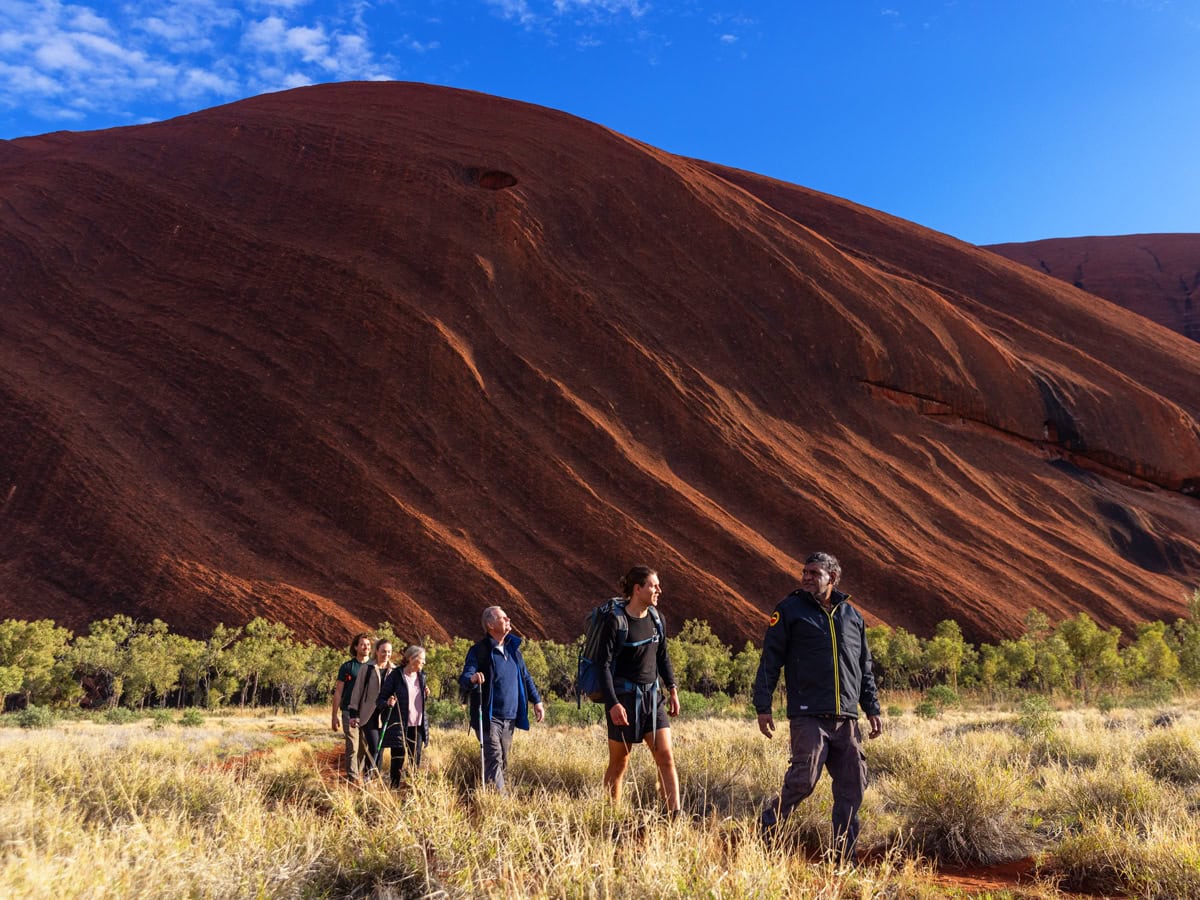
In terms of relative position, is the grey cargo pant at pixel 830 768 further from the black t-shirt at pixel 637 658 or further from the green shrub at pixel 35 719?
the green shrub at pixel 35 719

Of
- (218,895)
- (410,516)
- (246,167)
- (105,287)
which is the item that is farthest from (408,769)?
(246,167)

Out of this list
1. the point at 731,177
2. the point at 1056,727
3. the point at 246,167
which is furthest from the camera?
the point at 731,177

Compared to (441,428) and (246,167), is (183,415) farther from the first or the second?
(246,167)

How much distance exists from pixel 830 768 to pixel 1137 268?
106 metres

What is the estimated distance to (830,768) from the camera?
4.66 meters

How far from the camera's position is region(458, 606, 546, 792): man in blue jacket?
19.4 feet

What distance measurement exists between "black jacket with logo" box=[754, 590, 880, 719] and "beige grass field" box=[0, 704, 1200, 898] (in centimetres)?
73

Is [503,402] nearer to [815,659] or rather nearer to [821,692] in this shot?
[815,659]

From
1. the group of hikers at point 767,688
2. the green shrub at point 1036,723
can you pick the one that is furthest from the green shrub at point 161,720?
the green shrub at point 1036,723

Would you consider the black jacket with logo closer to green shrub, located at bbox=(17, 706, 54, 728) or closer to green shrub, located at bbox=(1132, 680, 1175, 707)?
green shrub, located at bbox=(1132, 680, 1175, 707)

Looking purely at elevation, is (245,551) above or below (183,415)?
below

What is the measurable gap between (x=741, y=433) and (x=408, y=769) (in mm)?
31218

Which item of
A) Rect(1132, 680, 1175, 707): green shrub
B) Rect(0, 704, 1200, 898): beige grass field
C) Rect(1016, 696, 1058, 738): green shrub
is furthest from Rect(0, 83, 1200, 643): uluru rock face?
Rect(0, 704, 1200, 898): beige grass field

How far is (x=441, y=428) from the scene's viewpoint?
112 feet
